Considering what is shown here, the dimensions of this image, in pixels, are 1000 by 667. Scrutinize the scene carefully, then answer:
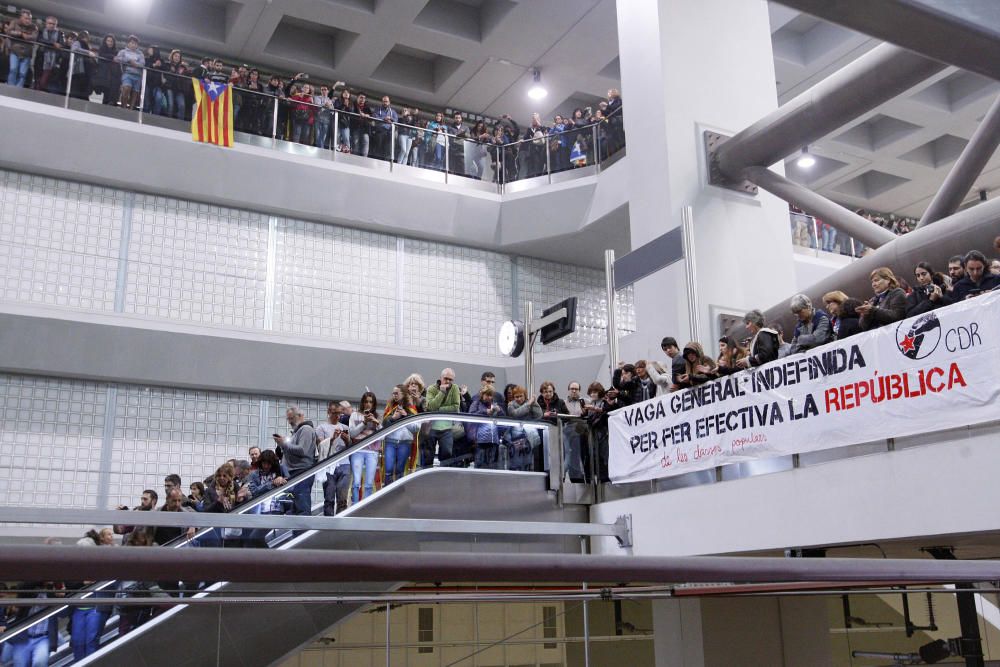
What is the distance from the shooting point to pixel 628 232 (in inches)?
869

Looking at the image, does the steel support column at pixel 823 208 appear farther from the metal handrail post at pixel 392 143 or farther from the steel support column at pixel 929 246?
the metal handrail post at pixel 392 143

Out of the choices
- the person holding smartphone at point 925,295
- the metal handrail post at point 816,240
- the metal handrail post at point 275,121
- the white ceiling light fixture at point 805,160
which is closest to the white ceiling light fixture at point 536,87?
the metal handrail post at point 275,121

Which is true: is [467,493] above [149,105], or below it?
below

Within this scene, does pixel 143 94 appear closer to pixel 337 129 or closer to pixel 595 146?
pixel 337 129

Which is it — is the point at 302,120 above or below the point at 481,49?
below

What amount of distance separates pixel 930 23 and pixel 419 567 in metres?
2.39

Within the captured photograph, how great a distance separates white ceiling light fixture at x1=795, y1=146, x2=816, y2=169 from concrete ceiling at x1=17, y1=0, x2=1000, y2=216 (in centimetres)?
40

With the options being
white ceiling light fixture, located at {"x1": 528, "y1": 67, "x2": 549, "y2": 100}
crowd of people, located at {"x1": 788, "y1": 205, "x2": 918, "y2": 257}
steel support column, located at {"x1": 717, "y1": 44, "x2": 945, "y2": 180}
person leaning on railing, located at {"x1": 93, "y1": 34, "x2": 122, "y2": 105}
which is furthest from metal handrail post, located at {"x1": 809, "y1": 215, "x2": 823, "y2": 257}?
person leaning on railing, located at {"x1": 93, "y1": 34, "x2": 122, "y2": 105}

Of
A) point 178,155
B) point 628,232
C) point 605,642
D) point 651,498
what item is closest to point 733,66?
point 628,232

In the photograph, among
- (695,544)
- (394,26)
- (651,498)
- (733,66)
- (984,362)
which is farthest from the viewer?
(394,26)

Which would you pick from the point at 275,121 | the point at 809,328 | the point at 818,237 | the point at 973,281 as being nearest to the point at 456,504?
the point at 809,328

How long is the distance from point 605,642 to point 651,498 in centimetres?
931

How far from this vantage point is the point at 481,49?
23.7m

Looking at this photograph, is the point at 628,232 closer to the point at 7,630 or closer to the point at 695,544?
the point at 695,544
